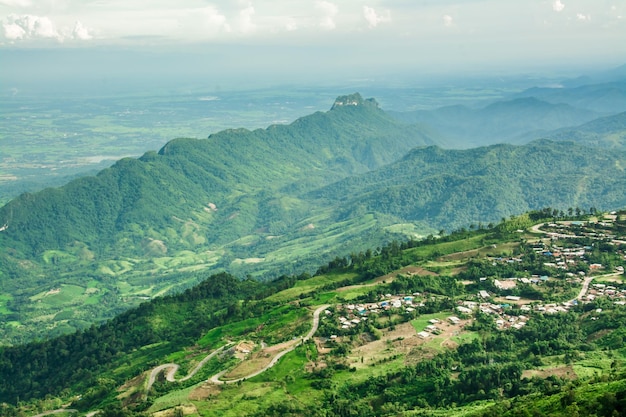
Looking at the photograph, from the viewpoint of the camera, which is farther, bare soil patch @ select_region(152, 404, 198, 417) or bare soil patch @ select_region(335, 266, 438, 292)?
bare soil patch @ select_region(335, 266, 438, 292)

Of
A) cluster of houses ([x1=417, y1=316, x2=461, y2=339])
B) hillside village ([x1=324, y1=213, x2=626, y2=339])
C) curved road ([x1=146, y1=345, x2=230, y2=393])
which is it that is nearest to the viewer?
cluster of houses ([x1=417, y1=316, x2=461, y2=339])

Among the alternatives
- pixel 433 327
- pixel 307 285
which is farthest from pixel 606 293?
pixel 307 285

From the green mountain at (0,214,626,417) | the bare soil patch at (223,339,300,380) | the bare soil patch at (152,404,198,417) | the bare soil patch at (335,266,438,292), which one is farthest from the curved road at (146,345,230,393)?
the bare soil patch at (335,266,438,292)

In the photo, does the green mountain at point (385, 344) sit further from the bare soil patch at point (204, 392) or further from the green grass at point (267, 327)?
the green grass at point (267, 327)

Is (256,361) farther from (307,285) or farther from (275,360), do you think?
(307,285)

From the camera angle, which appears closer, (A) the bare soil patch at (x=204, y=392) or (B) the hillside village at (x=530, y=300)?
(A) the bare soil patch at (x=204, y=392)

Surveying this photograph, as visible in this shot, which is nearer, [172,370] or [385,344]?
[385,344]

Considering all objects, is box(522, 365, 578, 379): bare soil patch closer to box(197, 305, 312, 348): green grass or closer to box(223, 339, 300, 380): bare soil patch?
box(223, 339, 300, 380): bare soil patch

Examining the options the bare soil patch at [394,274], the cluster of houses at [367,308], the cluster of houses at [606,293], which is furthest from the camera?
A: the bare soil patch at [394,274]

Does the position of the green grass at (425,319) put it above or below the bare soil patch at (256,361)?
above

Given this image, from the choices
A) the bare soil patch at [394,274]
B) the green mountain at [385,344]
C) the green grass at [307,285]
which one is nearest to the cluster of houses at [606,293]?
the green mountain at [385,344]

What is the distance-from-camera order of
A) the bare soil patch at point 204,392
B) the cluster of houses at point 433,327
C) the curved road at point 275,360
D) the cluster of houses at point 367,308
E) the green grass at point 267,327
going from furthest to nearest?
1. the green grass at point 267,327
2. the cluster of houses at point 367,308
3. the cluster of houses at point 433,327
4. the curved road at point 275,360
5. the bare soil patch at point 204,392

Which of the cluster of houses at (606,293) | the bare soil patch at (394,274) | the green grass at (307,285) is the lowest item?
the green grass at (307,285)
